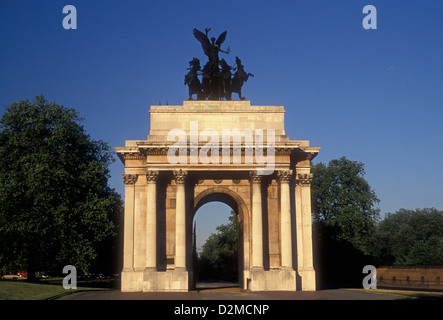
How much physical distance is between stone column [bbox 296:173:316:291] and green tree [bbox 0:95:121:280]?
1653 cm

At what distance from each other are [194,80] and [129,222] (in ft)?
43.2

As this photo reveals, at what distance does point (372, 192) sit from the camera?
229ft

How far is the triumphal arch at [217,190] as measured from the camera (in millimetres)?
40406

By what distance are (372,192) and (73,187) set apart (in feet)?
132

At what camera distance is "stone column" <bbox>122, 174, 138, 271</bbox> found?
41.6m

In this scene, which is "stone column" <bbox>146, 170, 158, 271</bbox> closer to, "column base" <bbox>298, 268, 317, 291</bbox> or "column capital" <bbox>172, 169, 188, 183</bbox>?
"column capital" <bbox>172, 169, 188, 183</bbox>

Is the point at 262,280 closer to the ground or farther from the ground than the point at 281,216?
closer to the ground

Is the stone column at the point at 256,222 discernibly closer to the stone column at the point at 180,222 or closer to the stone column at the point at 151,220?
the stone column at the point at 180,222

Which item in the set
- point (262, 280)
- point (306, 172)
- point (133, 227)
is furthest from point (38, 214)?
point (306, 172)

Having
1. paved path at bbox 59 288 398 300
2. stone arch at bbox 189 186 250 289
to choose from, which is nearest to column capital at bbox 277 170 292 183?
stone arch at bbox 189 186 250 289

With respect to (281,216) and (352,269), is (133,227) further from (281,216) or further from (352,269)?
(352,269)

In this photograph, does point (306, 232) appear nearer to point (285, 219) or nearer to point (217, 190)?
point (285, 219)

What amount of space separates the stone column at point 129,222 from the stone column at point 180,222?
12.5ft
